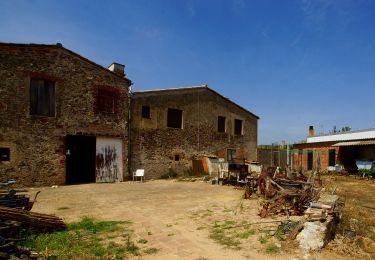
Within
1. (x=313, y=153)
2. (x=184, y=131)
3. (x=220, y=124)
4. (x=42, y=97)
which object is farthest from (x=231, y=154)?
(x=42, y=97)

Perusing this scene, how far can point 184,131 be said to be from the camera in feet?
71.1

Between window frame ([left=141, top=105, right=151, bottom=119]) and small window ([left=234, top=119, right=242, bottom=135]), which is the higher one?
window frame ([left=141, top=105, right=151, bottom=119])

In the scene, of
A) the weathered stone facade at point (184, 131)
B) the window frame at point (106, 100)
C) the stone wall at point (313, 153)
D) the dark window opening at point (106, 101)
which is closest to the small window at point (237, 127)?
the weathered stone facade at point (184, 131)

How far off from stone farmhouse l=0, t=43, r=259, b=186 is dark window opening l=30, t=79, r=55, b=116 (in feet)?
0.15

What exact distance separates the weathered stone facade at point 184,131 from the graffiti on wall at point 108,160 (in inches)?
40.3

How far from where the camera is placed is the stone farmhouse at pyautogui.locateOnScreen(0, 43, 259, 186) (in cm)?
1441

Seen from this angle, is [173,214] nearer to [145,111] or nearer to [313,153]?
[145,111]

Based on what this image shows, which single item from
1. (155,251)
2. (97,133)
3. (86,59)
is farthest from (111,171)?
(155,251)

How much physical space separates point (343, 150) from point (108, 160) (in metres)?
19.1

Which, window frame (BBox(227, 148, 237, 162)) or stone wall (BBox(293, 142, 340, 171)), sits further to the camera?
stone wall (BBox(293, 142, 340, 171))

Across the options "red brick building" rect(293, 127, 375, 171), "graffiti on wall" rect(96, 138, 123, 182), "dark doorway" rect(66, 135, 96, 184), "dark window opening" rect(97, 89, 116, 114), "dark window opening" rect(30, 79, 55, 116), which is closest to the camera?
"dark window opening" rect(30, 79, 55, 116)

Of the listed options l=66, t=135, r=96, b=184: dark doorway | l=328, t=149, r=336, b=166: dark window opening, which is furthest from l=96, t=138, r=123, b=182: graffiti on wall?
l=328, t=149, r=336, b=166: dark window opening

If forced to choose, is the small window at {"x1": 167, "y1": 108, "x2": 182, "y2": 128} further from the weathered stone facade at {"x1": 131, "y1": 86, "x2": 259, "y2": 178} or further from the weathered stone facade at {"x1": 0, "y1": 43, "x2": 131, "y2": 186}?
the weathered stone facade at {"x1": 0, "y1": 43, "x2": 131, "y2": 186}

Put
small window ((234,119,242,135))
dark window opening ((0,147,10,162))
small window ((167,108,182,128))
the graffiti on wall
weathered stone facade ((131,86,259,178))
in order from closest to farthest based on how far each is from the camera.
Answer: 1. dark window opening ((0,147,10,162))
2. the graffiti on wall
3. weathered stone facade ((131,86,259,178))
4. small window ((167,108,182,128))
5. small window ((234,119,242,135))
